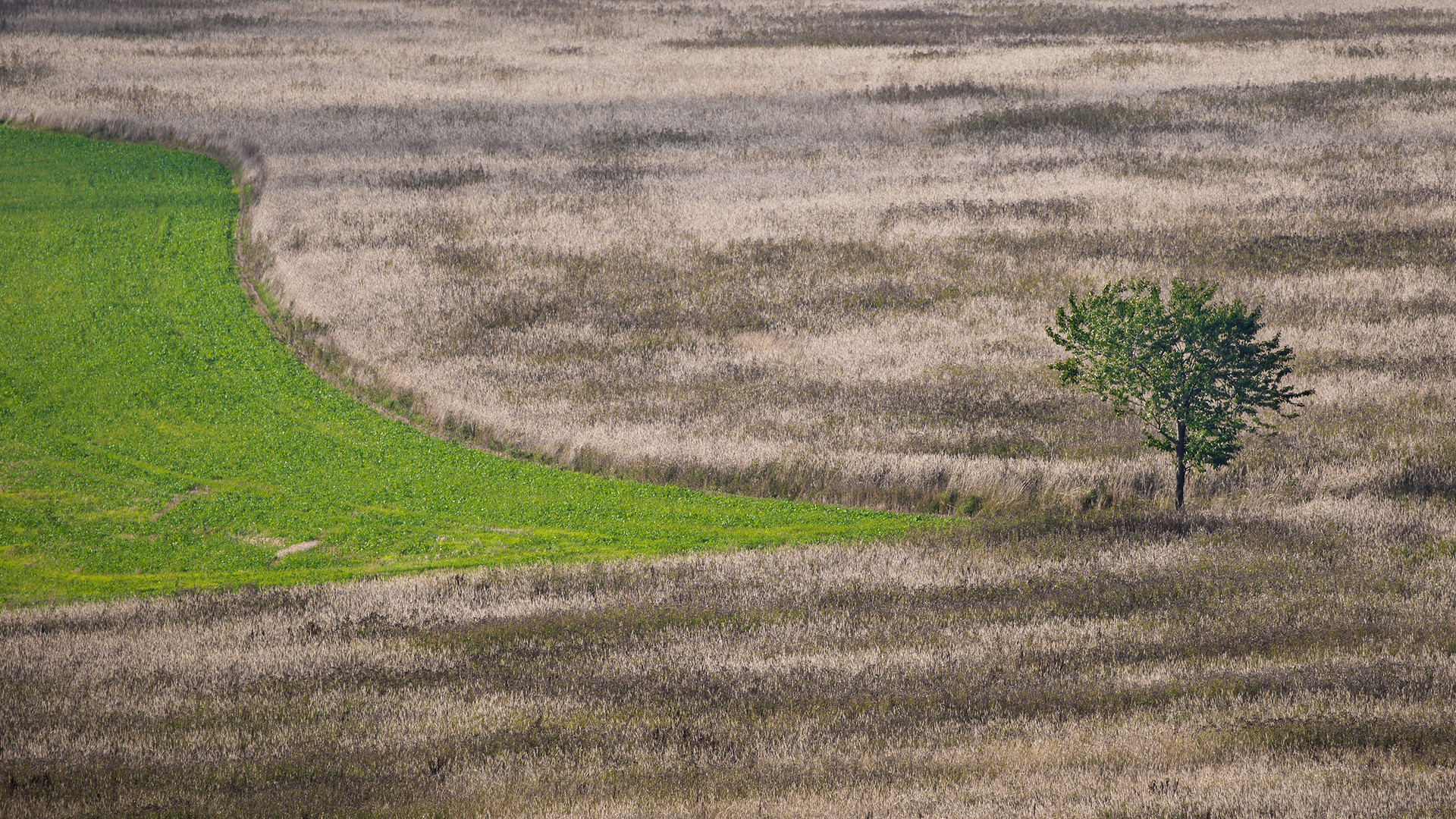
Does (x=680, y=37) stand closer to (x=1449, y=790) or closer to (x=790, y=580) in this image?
(x=790, y=580)

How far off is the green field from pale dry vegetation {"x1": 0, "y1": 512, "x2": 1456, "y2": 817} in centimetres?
159

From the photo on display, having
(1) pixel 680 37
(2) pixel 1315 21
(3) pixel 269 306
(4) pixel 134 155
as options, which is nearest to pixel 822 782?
(3) pixel 269 306

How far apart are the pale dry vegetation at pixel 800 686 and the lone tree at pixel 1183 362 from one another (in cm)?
136

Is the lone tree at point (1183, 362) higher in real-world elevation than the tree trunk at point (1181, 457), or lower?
higher

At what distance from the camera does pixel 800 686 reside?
13977 mm

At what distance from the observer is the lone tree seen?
18.8m

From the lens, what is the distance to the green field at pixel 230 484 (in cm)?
2000

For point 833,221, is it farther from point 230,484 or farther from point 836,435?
point 230,484

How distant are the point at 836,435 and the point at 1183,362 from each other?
244 inches

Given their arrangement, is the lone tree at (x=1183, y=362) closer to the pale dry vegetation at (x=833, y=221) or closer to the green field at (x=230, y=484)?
the pale dry vegetation at (x=833, y=221)

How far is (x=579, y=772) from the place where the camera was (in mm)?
11719

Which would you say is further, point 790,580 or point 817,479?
point 817,479

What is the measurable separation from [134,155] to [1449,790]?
4307cm

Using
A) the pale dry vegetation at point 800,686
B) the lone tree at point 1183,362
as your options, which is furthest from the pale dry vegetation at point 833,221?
the pale dry vegetation at point 800,686
